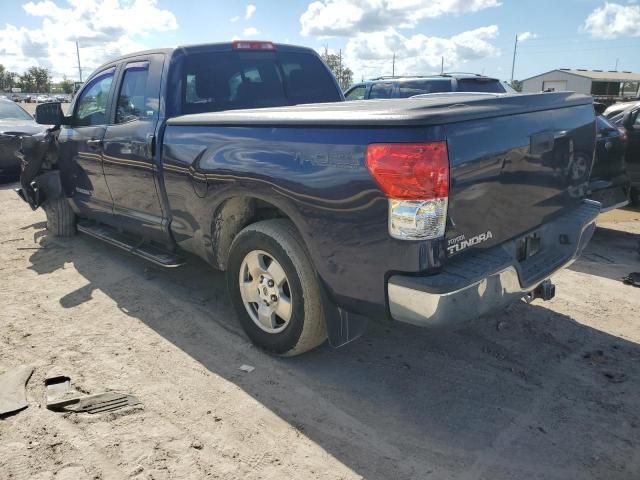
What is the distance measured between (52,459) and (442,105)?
257 cm

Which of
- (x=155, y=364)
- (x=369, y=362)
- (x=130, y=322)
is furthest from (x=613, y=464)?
(x=130, y=322)

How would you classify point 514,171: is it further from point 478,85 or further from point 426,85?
point 478,85

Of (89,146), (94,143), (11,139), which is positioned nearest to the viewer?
(94,143)

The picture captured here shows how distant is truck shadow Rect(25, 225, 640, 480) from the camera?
2471mm

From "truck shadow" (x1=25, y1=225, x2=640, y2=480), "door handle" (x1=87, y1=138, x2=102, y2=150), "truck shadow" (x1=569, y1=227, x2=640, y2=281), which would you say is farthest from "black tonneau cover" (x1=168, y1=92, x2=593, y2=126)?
"truck shadow" (x1=569, y1=227, x2=640, y2=281)

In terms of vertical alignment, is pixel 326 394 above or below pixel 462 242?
below

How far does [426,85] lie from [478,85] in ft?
3.30

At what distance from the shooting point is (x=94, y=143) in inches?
189

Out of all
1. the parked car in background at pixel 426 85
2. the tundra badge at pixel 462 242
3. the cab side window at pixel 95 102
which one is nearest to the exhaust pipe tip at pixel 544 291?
the tundra badge at pixel 462 242

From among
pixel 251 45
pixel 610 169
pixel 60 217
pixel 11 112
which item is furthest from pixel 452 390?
pixel 11 112

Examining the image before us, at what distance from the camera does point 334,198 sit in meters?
2.58

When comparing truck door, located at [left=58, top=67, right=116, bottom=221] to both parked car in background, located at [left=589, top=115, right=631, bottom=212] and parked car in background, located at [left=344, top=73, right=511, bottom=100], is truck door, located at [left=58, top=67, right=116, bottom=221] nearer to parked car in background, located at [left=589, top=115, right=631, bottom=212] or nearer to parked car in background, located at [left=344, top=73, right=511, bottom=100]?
parked car in background, located at [left=589, top=115, right=631, bottom=212]

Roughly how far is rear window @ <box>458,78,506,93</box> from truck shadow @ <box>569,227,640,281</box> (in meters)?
4.03

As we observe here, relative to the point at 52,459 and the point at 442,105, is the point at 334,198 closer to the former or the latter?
the point at 442,105
